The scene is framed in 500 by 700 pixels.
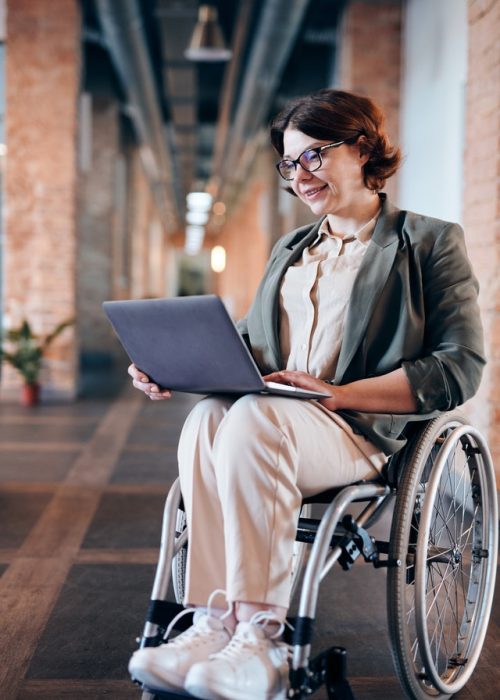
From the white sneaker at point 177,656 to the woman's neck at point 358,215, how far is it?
946mm

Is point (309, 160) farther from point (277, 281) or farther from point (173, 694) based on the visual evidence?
point (173, 694)

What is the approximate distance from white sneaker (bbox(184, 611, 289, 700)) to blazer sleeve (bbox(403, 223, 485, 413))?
58 cm

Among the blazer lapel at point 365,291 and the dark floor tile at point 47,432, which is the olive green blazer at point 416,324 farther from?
the dark floor tile at point 47,432

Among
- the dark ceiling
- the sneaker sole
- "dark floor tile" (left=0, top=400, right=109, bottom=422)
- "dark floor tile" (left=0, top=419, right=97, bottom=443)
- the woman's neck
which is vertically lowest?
"dark floor tile" (left=0, top=400, right=109, bottom=422)

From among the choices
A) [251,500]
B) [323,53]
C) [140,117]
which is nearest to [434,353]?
[251,500]

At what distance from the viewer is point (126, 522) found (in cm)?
330

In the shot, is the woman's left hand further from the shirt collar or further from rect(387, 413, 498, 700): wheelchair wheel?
the shirt collar

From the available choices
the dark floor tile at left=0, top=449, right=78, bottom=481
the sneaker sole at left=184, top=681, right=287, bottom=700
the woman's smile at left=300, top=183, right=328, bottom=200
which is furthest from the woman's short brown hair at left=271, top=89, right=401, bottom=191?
the dark floor tile at left=0, top=449, right=78, bottom=481

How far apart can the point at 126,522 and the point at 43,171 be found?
4728mm

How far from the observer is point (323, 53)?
9477mm

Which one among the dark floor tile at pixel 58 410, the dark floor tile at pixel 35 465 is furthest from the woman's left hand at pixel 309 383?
the dark floor tile at pixel 58 410

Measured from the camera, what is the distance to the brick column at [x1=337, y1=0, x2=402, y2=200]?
→ 6.97m

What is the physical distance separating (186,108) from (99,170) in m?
1.42

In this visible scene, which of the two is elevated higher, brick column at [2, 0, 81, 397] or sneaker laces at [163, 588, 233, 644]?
brick column at [2, 0, 81, 397]
